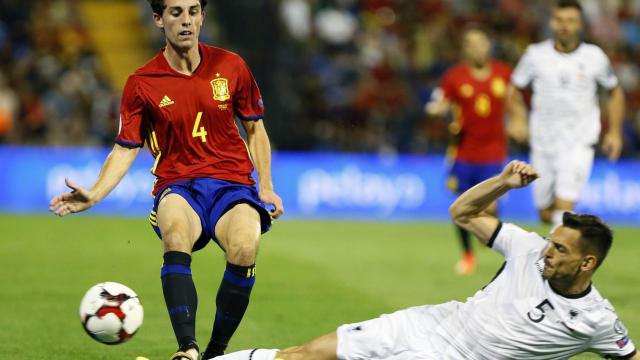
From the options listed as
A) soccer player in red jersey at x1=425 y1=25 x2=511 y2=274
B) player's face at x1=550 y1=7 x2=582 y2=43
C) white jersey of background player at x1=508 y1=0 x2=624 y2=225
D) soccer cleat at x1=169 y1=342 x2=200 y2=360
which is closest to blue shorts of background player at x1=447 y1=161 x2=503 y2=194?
soccer player in red jersey at x1=425 y1=25 x2=511 y2=274

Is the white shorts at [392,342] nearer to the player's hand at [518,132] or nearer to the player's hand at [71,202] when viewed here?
the player's hand at [71,202]

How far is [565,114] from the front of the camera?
10.7 meters

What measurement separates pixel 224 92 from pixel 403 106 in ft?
46.9

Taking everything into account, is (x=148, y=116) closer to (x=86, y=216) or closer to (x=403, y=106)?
(x=86, y=216)

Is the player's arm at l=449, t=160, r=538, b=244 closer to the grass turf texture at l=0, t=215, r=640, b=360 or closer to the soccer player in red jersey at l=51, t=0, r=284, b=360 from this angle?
the soccer player in red jersey at l=51, t=0, r=284, b=360

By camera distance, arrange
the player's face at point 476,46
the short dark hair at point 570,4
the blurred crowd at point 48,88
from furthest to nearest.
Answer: the blurred crowd at point 48,88
the player's face at point 476,46
the short dark hair at point 570,4

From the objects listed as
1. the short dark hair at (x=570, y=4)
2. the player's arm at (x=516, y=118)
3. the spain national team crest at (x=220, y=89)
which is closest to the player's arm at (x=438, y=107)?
the player's arm at (x=516, y=118)

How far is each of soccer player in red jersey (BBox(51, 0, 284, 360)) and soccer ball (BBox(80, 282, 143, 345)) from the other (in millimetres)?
270

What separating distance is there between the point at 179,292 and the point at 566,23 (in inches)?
215

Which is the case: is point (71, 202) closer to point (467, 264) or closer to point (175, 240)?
point (175, 240)

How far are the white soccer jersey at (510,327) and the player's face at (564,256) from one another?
0.17 metres

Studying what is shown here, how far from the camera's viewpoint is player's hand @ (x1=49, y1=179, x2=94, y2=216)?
6246mm

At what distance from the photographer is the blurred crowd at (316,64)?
20.0 meters

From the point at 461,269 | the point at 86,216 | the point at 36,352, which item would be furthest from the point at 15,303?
the point at 86,216
